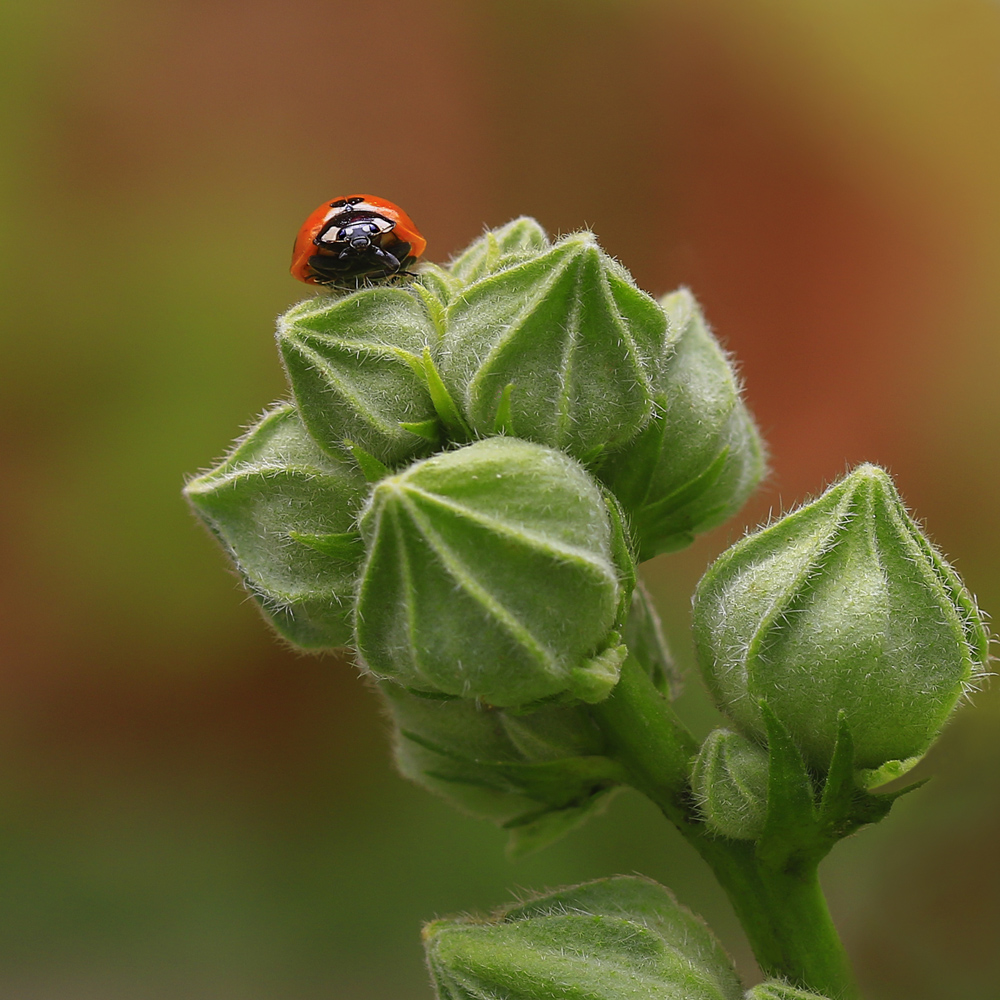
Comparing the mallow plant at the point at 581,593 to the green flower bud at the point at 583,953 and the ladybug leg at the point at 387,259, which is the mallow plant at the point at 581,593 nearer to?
the green flower bud at the point at 583,953

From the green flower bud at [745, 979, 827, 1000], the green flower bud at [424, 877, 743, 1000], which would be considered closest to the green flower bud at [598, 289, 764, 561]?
the green flower bud at [424, 877, 743, 1000]

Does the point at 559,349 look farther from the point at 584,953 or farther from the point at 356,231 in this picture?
the point at 584,953

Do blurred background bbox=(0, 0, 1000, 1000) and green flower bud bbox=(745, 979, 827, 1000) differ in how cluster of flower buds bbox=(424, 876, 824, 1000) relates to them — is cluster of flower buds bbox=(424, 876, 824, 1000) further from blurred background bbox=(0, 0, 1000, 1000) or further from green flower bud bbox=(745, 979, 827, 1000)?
blurred background bbox=(0, 0, 1000, 1000)

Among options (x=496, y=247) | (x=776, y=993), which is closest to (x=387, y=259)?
(x=496, y=247)

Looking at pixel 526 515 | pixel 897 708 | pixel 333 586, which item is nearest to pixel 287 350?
pixel 333 586

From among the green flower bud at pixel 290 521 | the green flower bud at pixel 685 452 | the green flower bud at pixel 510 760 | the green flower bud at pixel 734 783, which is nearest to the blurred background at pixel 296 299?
the green flower bud at pixel 510 760
